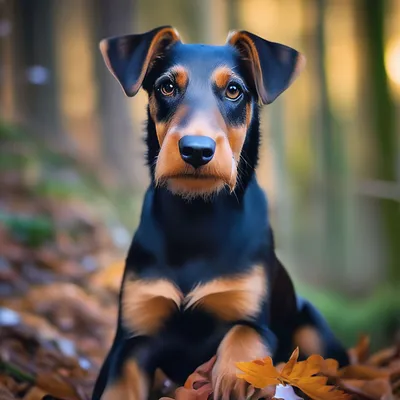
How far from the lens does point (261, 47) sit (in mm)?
2076

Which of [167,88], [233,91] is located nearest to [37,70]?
[167,88]

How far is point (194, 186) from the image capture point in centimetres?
198

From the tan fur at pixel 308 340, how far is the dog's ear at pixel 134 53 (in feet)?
3.16

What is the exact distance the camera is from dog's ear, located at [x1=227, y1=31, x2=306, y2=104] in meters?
2.05

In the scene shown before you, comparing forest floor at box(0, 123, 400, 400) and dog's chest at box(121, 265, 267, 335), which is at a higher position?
dog's chest at box(121, 265, 267, 335)

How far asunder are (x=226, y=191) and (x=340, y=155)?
1.25 metres

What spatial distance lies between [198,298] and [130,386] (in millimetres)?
345

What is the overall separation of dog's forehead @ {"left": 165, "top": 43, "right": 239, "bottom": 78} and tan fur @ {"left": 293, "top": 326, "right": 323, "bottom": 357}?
907mm

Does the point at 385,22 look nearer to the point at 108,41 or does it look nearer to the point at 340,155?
the point at 340,155

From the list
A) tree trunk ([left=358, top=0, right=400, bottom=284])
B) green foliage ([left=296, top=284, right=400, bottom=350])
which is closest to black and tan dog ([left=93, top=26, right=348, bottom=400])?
green foliage ([left=296, top=284, right=400, bottom=350])

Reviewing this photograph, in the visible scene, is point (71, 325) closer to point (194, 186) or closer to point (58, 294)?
point (58, 294)

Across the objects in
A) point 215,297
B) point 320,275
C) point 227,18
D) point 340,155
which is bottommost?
point 320,275

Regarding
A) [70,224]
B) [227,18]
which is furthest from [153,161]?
[70,224]

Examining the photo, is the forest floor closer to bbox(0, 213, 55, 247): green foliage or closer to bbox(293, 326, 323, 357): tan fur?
bbox(0, 213, 55, 247): green foliage
